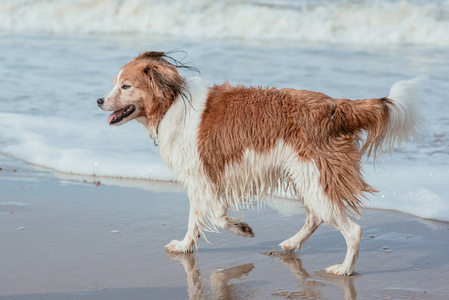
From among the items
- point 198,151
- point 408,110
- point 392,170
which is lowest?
point 392,170

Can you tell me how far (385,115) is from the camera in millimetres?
4133

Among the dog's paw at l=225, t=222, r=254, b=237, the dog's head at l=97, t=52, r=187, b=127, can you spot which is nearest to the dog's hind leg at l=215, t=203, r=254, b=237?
the dog's paw at l=225, t=222, r=254, b=237

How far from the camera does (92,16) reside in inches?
753

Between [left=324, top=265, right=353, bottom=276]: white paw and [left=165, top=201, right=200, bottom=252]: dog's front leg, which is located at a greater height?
[left=324, top=265, right=353, bottom=276]: white paw

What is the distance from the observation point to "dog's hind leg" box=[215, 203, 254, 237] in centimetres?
450

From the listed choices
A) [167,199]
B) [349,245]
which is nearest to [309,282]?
[349,245]

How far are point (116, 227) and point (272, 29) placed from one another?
1344 centimetres

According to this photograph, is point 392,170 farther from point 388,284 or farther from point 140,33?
point 140,33

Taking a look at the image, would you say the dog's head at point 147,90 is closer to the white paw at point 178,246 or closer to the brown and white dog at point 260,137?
the brown and white dog at point 260,137

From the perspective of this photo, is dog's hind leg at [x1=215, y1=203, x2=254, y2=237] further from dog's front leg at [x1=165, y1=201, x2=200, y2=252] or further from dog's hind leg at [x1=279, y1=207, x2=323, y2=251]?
dog's hind leg at [x1=279, y1=207, x2=323, y2=251]

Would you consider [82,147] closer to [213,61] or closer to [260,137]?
[260,137]


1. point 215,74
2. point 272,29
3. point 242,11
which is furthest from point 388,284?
point 242,11

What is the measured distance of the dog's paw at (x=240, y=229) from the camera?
450cm

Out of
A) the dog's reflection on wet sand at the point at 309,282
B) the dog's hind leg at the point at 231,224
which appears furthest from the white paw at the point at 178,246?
the dog's reflection on wet sand at the point at 309,282
